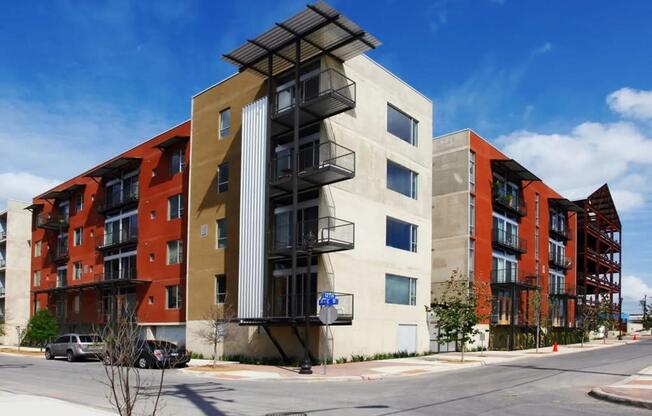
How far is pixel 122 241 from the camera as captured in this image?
4566cm

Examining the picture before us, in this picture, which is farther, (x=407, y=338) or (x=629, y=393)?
(x=407, y=338)

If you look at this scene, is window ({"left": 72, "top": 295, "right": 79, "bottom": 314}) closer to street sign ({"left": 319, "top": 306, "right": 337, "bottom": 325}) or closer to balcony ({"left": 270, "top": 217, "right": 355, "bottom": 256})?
balcony ({"left": 270, "top": 217, "right": 355, "bottom": 256})

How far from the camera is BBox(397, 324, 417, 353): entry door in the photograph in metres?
35.1

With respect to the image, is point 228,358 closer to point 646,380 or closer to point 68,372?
point 68,372

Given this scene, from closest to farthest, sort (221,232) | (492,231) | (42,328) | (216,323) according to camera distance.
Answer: (216,323)
(221,232)
(492,231)
(42,328)

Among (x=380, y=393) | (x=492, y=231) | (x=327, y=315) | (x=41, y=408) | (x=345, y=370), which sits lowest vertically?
(x=345, y=370)

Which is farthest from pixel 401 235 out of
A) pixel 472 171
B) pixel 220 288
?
pixel 472 171

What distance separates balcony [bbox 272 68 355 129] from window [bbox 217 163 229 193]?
560 cm

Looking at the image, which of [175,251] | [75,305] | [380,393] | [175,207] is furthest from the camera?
[75,305]

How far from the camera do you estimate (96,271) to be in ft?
164

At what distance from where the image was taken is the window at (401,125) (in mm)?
35875

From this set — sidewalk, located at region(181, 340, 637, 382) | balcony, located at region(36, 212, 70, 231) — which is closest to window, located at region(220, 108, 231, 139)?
sidewalk, located at region(181, 340, 637, 382)

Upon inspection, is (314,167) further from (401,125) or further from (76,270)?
(76,270)

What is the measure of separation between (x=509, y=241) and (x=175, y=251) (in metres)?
25.9
